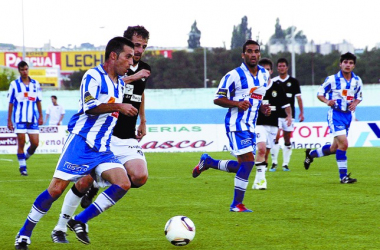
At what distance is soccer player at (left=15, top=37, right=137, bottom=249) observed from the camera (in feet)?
20.5

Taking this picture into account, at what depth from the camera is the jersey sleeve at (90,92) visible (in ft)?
20.4

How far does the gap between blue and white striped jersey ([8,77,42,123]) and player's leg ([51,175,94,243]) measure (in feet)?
27.6

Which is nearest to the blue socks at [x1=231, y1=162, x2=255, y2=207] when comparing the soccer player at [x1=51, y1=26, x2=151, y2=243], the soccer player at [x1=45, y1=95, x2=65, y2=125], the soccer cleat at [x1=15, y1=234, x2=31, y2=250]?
the soccer player at [x1=51, y1=26, x2=151, y2=243]

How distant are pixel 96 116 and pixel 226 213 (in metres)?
3.00

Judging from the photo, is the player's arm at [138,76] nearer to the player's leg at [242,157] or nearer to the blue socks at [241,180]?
the player's leg at [242,157]

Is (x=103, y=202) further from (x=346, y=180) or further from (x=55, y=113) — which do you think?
(x=55, y=113)

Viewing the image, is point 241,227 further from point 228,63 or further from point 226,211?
point 228,63

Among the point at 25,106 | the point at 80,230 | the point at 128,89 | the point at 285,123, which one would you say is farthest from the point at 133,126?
the point at 285,123

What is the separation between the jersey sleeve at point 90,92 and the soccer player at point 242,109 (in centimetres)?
284

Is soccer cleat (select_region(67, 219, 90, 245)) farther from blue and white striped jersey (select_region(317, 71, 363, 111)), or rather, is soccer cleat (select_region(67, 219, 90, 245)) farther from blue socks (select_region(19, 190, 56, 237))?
blue and white striped jersey (select_region(317, 71, 363, 111))

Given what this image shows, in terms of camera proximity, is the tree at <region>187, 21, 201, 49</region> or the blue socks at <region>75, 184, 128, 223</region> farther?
the tree at <region>187, 21, 201, 49</region>

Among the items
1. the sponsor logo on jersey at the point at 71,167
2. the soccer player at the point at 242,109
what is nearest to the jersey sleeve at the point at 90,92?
the sponsor logo on jersey at the point at 71,167

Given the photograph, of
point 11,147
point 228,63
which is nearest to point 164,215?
point 11,147

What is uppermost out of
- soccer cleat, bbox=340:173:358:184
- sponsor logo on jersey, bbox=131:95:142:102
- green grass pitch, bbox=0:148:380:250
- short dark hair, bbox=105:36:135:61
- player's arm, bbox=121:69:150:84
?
short dark hair, bbox=105:36:135:61
